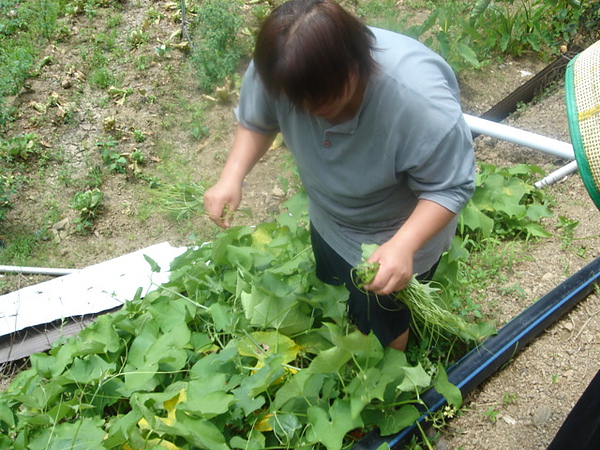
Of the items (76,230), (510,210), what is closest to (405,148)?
(510,210)

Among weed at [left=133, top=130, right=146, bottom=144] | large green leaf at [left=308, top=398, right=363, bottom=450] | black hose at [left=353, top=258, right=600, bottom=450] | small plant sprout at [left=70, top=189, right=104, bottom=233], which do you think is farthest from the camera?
weed at [left=133, top=130, right=146, bottom=144]

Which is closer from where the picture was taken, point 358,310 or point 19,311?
point 358,310

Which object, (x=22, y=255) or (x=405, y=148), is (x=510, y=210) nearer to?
(x=405, y=148)

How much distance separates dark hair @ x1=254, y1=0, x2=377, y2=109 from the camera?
1.08 meters

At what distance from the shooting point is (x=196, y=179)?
3.04 metres

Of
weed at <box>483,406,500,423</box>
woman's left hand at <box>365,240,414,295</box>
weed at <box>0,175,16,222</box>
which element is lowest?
weed at <box>0,175,16,222</box>

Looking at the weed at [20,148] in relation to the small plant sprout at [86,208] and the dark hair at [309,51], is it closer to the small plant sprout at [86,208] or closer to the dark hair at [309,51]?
the small plant sprout at [86,208]

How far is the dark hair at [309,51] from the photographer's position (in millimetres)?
1084

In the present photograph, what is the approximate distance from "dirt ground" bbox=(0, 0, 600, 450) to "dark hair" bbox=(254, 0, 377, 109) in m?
1.24

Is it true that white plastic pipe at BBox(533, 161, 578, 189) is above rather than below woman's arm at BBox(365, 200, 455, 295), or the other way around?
below

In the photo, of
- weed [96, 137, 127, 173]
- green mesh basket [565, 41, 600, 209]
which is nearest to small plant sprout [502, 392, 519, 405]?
green mesh basket [565, 41, 600, 209]

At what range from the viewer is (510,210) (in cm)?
243

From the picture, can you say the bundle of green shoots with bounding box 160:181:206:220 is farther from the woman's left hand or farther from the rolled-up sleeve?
the woman's left hand

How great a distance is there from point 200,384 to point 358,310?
520 mm
